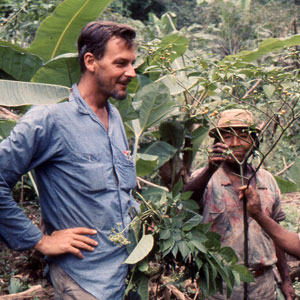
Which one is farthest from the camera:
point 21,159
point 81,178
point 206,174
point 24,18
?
point 24,18

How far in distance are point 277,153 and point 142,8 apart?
10.2 metres

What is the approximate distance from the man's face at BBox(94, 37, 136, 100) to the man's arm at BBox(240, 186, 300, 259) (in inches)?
29.4

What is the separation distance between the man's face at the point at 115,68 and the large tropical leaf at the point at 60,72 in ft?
3.85

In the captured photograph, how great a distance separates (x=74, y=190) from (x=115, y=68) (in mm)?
595

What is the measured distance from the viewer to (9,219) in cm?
183

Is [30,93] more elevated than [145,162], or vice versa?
[30,93]

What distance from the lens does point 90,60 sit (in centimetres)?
204

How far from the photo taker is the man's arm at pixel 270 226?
1.98 meters

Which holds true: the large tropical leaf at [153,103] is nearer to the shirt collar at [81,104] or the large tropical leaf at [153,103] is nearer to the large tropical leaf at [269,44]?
the large tropical leaf at [269,44]

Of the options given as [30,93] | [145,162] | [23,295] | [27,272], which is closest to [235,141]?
[145,162]

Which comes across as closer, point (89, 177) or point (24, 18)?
point (89, 177)

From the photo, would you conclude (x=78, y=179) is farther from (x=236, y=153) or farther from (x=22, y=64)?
(x=22, y=64)

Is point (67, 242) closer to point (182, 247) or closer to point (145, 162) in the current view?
point (182, 247)

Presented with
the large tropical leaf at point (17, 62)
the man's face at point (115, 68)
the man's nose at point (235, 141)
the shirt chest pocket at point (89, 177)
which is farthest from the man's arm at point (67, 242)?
the large tropical leaf at point (17, 62)
